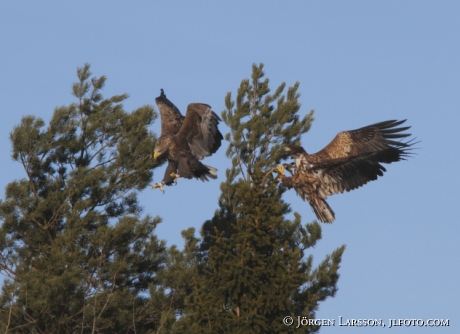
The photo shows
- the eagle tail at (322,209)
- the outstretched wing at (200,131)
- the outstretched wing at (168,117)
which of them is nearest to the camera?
→ the eagle tail at (322,209)

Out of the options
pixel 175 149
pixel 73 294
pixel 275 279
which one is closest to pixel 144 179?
pixel 175 149

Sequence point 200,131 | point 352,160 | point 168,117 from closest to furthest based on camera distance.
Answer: point 352,160 < point 200,131 < point 168,117

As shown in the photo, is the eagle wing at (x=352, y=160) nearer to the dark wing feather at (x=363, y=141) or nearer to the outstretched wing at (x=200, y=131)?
the dark wing feather at (x=363, y=141)

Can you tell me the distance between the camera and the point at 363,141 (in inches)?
691

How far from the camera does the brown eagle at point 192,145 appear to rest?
17797 mm

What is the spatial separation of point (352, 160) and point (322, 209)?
0.80 meters

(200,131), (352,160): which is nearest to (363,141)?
(352,160)

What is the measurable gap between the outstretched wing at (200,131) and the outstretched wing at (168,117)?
1.56 ft

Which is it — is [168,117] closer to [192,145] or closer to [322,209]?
[192,145]

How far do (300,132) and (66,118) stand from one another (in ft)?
12.0

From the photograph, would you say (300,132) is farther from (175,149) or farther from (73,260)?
(73,260)

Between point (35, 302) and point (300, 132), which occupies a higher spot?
point (300, 132)

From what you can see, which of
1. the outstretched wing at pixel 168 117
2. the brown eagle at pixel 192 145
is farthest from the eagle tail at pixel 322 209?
the outstretched wing at pixel 168 117

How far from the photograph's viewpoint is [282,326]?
1370 centimetres
